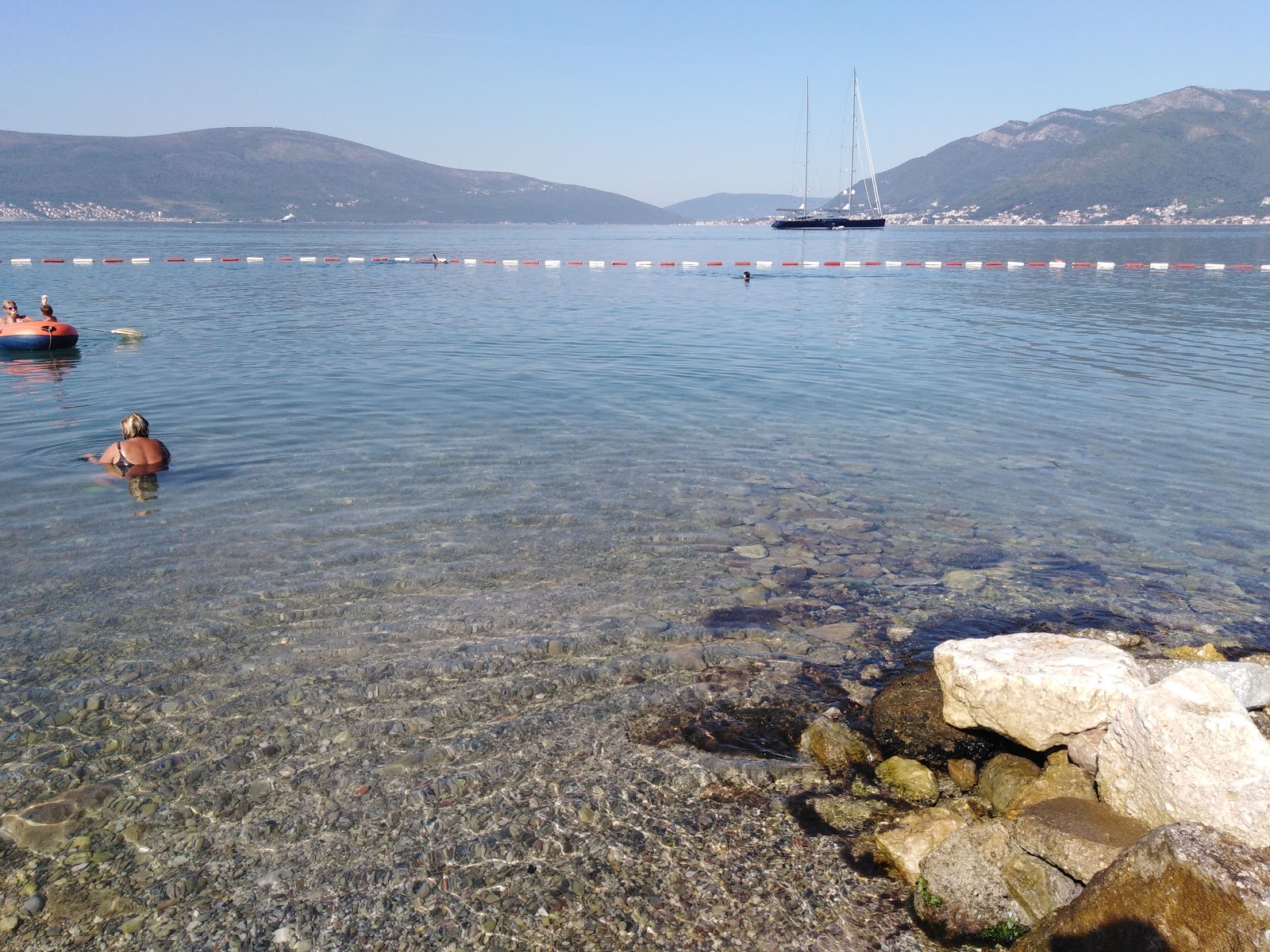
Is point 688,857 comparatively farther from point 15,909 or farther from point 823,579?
point 823,579

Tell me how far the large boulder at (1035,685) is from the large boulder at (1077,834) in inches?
27.7

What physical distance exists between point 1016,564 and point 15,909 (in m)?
11.5

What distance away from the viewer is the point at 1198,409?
2120 cm

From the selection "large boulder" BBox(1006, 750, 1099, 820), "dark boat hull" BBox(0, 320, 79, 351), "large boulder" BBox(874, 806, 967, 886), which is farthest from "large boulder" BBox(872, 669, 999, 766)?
"dark boat hull" BBox(0, 320, 79, 351)

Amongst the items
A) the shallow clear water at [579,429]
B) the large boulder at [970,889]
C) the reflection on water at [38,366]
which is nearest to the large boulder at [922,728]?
the large boulder at [970,889]

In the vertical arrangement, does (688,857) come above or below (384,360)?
below

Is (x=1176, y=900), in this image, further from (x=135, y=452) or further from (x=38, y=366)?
(x=38, y=366)

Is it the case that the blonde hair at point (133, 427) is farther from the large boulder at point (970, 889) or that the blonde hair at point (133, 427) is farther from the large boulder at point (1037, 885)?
the large boulder at point (1037, 885)

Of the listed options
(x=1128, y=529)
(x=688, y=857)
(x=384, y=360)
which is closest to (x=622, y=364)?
(x=384, y=360)

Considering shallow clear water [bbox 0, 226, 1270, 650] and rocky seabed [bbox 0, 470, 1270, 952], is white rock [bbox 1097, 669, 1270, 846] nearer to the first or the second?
rocky seabed [bbox 0, 470, 1270, 952]

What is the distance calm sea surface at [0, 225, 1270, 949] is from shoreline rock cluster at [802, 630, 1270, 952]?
1.75m

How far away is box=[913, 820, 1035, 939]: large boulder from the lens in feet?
17.5

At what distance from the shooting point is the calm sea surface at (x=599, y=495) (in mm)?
9625

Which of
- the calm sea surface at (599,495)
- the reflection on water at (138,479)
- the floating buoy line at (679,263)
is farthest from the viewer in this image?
the floating buoy line at (679,263)
